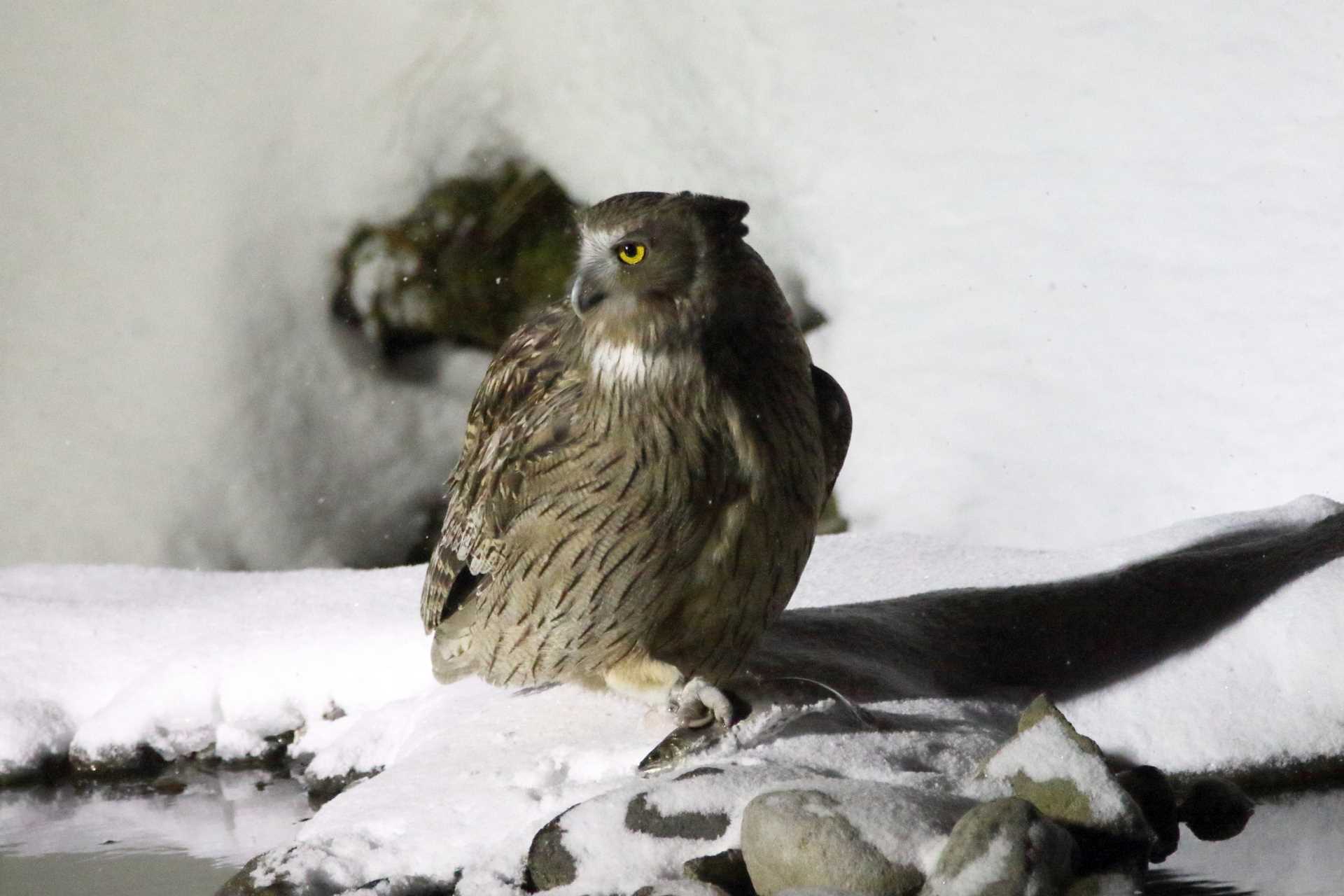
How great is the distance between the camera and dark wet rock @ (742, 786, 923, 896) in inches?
94.3

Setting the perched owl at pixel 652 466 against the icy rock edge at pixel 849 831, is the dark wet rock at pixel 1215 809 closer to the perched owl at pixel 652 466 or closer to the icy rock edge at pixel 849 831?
the icy rock edge at pixel 849 831

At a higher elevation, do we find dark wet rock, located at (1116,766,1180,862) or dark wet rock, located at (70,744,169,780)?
dark wet rock, located at (1116,766,1180,862)

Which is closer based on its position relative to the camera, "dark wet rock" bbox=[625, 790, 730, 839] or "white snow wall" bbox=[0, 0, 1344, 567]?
"dark wet rock" bbox=[625, 790, 730, 839]

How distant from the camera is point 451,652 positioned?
11.3 feet

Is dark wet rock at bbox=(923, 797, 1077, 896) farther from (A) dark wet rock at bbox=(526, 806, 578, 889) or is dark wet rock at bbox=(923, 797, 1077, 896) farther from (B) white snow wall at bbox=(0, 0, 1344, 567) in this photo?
(B) white snow wall at bbox=(0, 0, 1344, 567)

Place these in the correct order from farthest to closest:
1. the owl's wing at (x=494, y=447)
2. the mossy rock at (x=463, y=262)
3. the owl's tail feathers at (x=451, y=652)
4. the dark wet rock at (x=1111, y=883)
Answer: the mossy rock at (x=463, y=262), the owl's tail feathers at (x=451, y=652), the owl's wing at (x=494, y=447), the dark wet rock at (x=1111, y=883)

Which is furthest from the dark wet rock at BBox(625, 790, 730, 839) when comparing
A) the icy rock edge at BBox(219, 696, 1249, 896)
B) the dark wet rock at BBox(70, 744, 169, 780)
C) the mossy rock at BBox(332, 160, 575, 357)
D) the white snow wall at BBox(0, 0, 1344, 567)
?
the mossy rock at BBox(332, 160, 575, 357)

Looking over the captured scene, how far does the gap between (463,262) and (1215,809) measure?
175 inches

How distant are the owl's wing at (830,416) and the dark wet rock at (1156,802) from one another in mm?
815

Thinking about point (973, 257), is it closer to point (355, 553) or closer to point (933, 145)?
point (933, 145)

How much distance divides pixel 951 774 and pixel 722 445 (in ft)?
2.34

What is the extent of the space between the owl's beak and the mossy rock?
371 cm

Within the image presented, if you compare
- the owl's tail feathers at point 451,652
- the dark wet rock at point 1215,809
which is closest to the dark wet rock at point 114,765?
the owl's tail feathers at point 451,652

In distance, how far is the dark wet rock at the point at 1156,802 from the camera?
2736 millimetres
